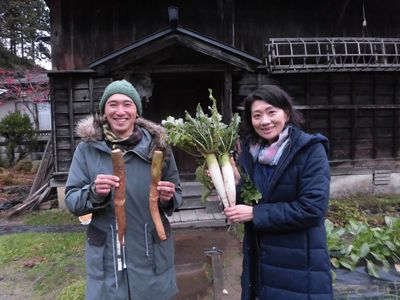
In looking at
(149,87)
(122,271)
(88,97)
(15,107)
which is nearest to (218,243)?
(149,87)

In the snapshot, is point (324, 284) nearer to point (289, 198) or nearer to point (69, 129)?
point (289, 198)

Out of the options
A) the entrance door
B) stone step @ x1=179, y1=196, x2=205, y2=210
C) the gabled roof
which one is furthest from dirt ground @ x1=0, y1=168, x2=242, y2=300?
the gabled roof

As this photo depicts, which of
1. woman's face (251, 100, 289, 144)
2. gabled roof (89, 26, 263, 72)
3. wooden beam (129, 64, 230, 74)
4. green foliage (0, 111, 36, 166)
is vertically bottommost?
woman's face (251, 100, 289, 144)

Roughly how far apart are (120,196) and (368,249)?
2.32m

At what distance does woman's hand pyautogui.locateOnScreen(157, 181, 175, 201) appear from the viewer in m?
2.18

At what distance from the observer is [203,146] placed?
7.86 ft

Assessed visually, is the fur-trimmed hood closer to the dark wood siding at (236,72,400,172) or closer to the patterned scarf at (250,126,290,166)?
the patterned scarf at (250,126,290,166)

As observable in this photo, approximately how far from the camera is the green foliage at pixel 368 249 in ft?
10.0

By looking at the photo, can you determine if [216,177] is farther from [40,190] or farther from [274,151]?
[40,190]

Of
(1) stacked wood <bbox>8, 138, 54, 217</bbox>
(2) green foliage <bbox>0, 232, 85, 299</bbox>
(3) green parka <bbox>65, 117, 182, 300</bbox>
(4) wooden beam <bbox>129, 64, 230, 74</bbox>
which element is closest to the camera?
(3) green parka <bbox>65, 117, 182, 300</bbox>

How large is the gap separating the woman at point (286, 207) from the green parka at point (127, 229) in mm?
565

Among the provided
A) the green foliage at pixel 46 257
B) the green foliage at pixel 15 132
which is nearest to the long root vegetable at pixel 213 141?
the green foliage at pixel 46 257

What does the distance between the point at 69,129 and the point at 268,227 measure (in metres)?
6.79

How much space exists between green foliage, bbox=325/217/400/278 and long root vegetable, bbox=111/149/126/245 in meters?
2.00
